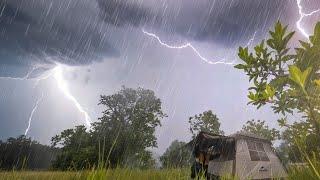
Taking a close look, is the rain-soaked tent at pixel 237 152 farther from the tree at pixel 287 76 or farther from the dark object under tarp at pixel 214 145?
the tree at pixel 287 76

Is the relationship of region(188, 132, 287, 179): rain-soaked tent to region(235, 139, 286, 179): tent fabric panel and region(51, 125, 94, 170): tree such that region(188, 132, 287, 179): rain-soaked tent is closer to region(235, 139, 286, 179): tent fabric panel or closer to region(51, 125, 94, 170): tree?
region(235, 139, 286, 179): tent fabric panel

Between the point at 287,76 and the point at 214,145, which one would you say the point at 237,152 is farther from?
the point at 287,76

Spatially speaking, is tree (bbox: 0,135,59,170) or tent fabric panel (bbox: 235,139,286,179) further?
tree (bbox: 0,135,59,170)

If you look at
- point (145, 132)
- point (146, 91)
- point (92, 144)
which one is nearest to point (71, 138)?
point (92, 144)

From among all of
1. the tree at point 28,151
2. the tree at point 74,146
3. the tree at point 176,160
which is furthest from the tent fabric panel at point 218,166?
the tree at point 28,151

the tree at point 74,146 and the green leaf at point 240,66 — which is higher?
the tree at point 74,146

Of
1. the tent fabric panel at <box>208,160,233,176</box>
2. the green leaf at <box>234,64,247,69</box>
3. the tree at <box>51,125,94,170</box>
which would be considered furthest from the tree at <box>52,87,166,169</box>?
the green leaf at <box>234,64,247,69</box>

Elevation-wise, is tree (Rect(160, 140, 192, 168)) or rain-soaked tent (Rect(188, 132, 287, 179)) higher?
rain-soaked tent (Rect(188, 132, 287, 179))

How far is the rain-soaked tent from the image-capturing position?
14164 millimetres

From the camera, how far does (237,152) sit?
1544cm

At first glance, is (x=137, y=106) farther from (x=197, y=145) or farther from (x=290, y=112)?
(x=290, y=112)

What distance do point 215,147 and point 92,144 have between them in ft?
96.6

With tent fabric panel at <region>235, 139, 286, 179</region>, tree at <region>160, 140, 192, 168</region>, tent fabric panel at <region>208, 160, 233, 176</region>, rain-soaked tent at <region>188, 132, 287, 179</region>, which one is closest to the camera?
tree at <region>160, 140, 192, 168</region>

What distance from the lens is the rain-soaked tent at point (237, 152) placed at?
14.2 metres
